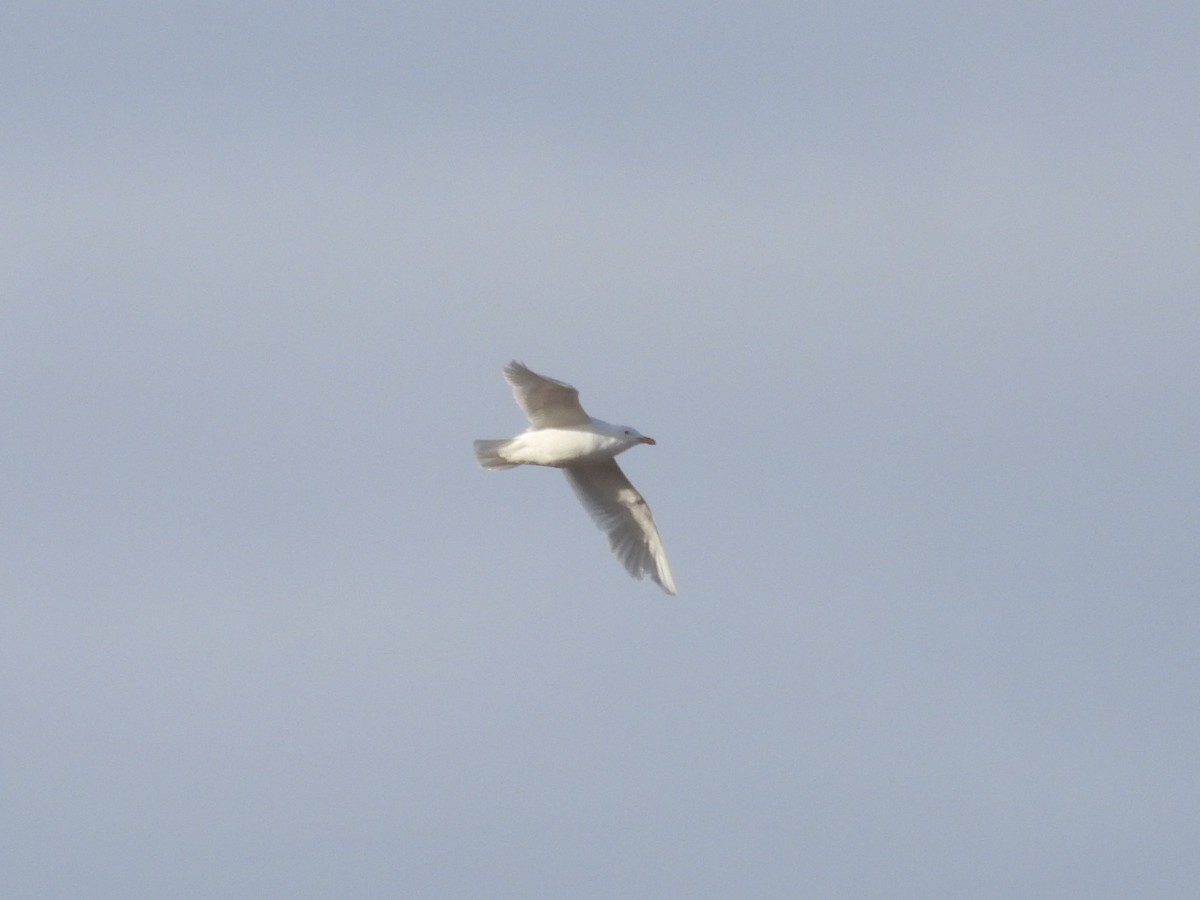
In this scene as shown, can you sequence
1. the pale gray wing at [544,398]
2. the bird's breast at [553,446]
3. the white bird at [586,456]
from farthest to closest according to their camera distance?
1. the bird's breast at [553,446]
2. the white bird at [586,456]
3. the pale gray wing at [544,398]

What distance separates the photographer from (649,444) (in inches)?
1059

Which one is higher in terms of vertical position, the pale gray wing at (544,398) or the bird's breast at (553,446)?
the pale gray wing at (544,398)

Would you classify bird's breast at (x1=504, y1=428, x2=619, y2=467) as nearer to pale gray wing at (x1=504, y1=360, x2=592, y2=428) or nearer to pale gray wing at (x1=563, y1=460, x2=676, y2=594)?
pale gray wing at (x1=504, y1=360, x2=592, y2=428)

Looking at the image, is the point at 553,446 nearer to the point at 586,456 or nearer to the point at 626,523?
the point at 586,456

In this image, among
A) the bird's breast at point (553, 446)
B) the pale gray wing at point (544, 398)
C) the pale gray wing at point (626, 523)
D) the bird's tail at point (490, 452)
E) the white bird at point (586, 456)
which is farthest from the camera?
the pale gray wing at point (626, 523)

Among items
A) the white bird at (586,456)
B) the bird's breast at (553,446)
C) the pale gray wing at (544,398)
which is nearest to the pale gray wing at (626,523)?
the white bird at (586,456)

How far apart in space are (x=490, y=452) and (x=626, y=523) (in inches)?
101

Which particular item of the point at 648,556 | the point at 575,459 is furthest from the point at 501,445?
the point at 648,556

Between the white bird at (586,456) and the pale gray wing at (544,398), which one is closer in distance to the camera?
the pale gray wing at (544,398)

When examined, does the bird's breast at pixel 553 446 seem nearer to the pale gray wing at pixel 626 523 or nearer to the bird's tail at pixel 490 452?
the bird's tail at pixel 490 452

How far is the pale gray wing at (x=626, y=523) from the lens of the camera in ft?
92.2

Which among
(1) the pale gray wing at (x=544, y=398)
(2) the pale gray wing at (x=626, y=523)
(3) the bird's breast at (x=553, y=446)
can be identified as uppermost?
(1) the pale gray wing at (x=544, y=398)

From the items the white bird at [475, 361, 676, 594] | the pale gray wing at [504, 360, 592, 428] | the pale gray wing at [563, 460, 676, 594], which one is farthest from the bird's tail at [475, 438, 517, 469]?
the pale gray wing at [563, 460, 676, 594]

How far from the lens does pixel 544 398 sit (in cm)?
2600
